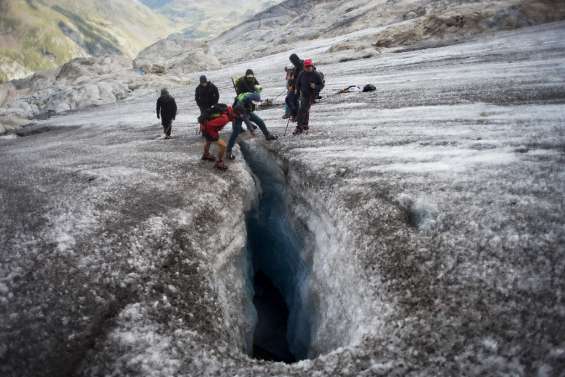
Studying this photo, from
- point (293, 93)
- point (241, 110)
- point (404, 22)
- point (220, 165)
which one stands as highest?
point (404, 22)

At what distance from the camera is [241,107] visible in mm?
12141

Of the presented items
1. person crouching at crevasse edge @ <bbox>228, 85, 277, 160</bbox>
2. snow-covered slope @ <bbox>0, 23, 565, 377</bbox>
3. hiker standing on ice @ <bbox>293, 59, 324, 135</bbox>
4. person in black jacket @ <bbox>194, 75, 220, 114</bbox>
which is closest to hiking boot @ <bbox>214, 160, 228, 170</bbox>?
snow-covered slope @ <bbox>0, 23, 565, 377</bbox>

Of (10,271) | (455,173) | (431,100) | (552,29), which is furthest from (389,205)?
(552,29)

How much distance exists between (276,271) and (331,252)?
5507 millimetres

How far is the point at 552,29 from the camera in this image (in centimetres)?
2814

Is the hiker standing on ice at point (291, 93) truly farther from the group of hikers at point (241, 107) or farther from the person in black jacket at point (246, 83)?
the person in black jacket at point (246, 83)

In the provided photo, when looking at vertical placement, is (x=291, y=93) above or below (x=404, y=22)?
below

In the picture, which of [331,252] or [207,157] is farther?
[207,157]

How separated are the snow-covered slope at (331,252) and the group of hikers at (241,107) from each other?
3.35 feet

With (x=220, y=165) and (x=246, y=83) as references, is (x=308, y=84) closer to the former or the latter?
(x=246, y=83)

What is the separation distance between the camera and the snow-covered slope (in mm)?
5547

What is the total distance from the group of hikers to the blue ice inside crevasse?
1.59m

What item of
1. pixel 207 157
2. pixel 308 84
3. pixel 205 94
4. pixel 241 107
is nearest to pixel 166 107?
pixel 205 94

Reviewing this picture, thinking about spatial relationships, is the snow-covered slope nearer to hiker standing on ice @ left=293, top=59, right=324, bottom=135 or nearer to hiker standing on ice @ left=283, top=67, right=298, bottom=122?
hiker standing on ice @ left=293, top=59, right=324, bottom=135
